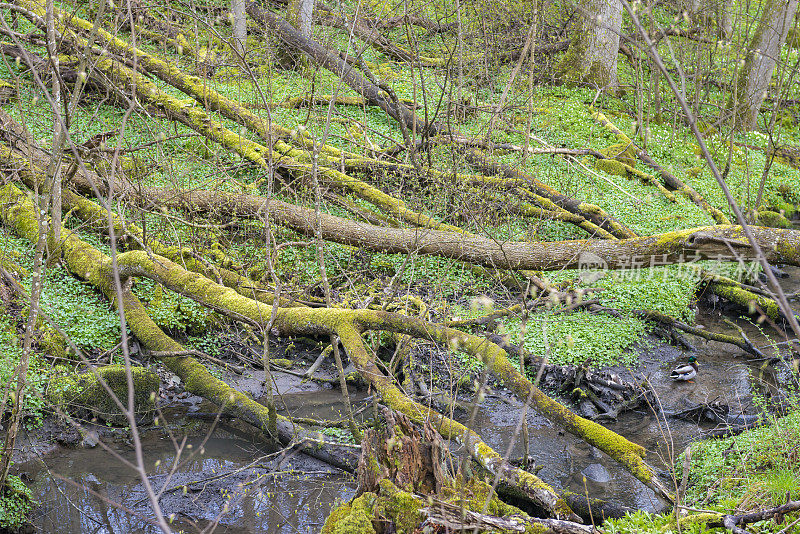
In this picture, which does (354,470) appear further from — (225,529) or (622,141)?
(622,141)

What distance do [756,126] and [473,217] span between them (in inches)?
356

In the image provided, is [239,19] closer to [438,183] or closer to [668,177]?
[438,183]

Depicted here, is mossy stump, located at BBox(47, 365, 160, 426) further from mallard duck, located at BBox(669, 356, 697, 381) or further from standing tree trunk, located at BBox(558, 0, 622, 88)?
standing tree trunk, located at BBox(558, 0, 622, 88)

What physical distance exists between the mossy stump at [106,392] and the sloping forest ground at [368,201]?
0.14 meters

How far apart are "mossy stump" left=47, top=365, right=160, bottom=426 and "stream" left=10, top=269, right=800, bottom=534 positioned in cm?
24

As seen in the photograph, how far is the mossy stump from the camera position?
4.91 m

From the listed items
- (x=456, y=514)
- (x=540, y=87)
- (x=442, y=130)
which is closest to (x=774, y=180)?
(x=540, y=87)

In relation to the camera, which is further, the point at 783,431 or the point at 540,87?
the point at 540,87

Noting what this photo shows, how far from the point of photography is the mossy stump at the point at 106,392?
193 inches

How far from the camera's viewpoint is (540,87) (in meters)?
13.1

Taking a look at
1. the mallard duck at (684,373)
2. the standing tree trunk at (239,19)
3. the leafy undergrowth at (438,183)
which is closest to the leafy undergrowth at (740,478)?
the mallard duck at (684,373)

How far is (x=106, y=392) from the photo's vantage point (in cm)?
490

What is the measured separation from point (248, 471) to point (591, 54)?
464 inches

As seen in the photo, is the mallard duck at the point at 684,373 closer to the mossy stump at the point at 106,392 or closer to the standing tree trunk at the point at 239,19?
the mossy stump at the point at 106,392
